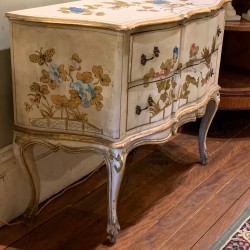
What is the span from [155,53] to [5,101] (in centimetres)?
57

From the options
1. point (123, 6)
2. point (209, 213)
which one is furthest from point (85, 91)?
point (209, 213)

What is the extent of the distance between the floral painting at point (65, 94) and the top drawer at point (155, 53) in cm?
11

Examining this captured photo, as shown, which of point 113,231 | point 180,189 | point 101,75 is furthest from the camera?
point 180,189

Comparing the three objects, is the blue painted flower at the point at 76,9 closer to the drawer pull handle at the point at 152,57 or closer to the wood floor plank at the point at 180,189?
the drawer pull handle at the point at 152,57

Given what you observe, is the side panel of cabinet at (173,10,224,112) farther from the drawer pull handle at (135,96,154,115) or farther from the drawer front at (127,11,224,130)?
the drawer pull handle at (135,96,154,115)

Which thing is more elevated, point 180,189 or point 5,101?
point 5,101

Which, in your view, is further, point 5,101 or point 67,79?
point 5,101

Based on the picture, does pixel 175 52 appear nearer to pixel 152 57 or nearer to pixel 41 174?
pixel 152 57

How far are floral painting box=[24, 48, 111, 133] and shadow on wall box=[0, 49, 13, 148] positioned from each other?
0.45ft

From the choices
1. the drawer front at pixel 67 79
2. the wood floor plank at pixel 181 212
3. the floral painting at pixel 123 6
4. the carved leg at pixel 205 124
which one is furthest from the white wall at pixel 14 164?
the carved leg at pixel 205 124

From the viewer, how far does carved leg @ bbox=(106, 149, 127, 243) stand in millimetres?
1556

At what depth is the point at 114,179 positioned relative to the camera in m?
1.60

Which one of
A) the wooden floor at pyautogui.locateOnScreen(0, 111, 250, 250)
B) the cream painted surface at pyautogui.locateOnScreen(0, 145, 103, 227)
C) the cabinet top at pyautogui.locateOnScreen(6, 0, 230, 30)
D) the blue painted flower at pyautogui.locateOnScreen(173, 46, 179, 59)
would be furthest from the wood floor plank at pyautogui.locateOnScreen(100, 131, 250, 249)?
the cabinet top at pyautogui.locateOnScreen(6, 0, 230, 30)

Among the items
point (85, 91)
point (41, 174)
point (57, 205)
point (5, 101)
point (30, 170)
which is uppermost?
point (85, 91)
